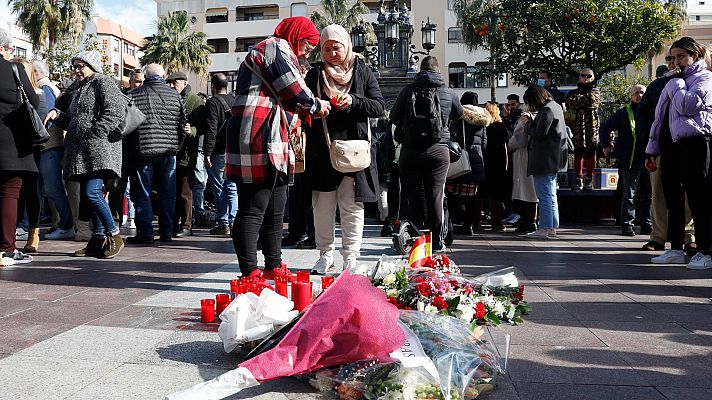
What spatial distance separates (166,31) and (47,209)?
36897 millimetres

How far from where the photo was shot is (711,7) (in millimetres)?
111250

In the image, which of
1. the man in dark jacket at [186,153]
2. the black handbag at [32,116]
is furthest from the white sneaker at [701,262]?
the black handbag at [32,116]

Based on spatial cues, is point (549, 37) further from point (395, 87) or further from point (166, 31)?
point (166, 31)

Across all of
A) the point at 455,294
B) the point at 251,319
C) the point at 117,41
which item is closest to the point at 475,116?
the point at 455,294

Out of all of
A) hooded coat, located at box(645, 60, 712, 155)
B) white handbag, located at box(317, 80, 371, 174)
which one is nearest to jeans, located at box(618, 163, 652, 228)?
hooded coat, located at box(645, 60, 712, 155)

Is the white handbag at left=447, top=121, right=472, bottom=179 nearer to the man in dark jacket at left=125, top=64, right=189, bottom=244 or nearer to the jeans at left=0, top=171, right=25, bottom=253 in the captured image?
the man in dark jacket at left=125, top=64, right=189, bottom=244

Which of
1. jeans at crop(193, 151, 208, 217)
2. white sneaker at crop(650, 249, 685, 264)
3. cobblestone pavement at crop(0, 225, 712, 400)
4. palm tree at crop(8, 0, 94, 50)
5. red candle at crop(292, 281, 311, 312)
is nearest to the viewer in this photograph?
cobblestone pavement at crop(0, 225, 712, 400)

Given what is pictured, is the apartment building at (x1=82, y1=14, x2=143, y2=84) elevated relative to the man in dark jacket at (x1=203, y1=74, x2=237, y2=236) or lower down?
elevated

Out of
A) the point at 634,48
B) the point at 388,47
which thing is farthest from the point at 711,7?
the point at 388,47

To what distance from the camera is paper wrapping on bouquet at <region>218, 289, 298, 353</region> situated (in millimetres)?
2977

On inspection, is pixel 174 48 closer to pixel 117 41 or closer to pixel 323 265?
pixel 117 41

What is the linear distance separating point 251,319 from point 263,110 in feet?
5.45

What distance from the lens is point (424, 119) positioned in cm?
649

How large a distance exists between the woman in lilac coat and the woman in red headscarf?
11.4ft
